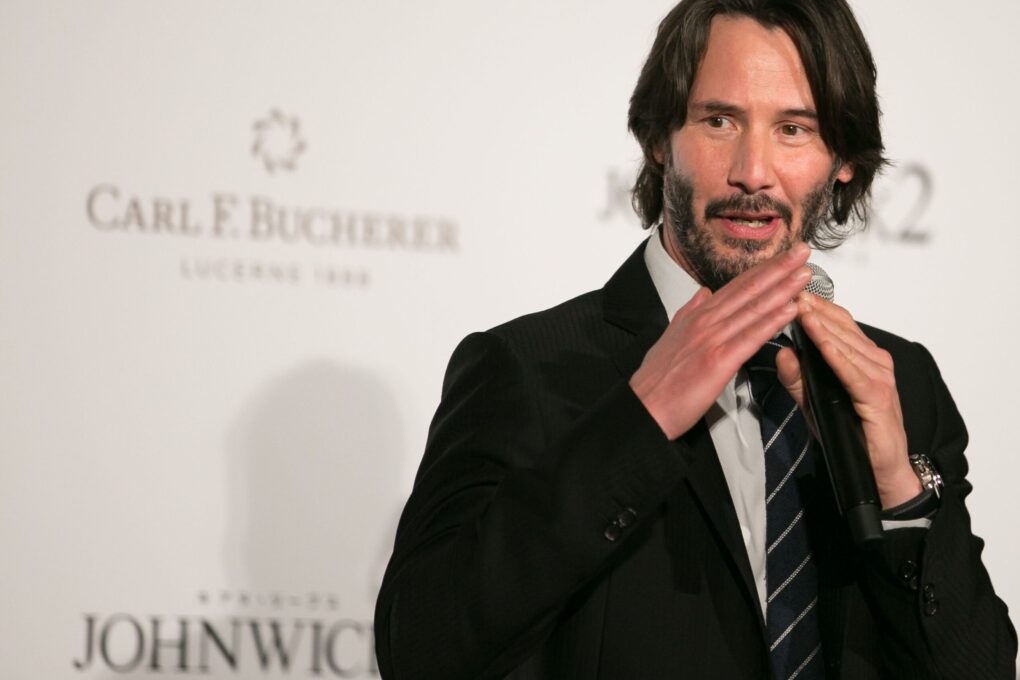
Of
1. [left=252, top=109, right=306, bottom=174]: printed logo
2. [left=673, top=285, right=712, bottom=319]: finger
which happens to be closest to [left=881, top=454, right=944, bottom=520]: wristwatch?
[left=673, top=285, right=712, bottom=319]: finger

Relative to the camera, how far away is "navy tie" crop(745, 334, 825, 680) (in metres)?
1.49

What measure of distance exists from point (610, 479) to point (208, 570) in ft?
5.57

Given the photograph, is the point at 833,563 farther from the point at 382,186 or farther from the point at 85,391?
the point at 85,391

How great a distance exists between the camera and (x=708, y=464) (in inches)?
58.1

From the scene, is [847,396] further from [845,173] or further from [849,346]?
[845,173]

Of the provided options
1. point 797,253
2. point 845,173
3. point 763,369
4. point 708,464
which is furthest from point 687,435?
point 845,173

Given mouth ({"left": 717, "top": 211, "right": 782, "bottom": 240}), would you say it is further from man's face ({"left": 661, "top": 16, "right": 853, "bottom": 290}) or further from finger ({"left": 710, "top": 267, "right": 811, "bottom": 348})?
finger ({"left": 710, "top": 267, "right": 811, "bottom": 348})

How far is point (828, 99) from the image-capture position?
5.68ft

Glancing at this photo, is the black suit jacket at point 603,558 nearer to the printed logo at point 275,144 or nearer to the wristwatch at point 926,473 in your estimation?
the wristwatch at point 926,473

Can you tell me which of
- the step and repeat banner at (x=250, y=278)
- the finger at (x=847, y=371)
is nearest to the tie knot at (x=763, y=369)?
the finger at (x=847, y=371)

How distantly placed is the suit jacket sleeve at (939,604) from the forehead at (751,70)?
20.6 inches

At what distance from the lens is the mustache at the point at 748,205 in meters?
1.65

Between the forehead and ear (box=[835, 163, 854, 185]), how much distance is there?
6.3 inches

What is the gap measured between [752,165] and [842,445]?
0.43 m
